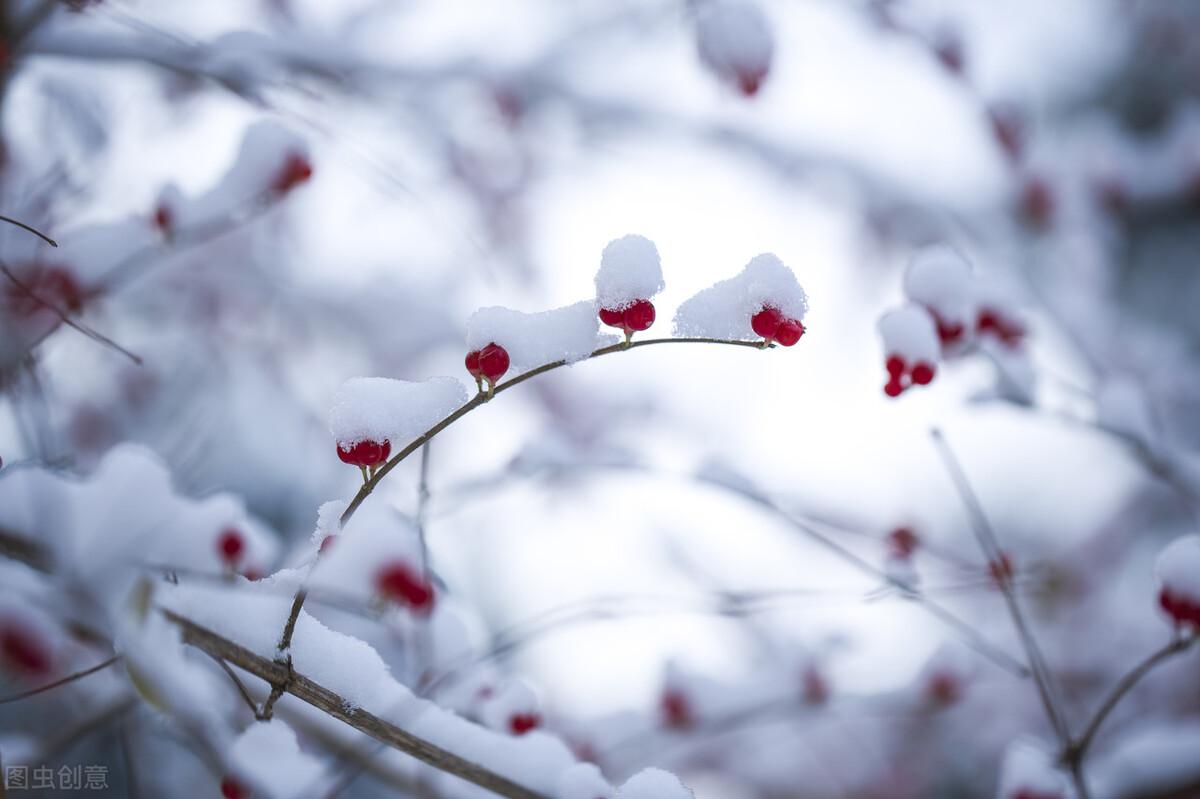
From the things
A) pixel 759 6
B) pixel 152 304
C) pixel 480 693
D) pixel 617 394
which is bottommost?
pixel 480 693

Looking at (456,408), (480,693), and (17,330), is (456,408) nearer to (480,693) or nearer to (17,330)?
(480,693)

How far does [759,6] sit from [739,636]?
2740mm

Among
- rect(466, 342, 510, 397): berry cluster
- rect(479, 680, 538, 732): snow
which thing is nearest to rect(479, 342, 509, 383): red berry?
rect(466, 342, 510, 397): berry cluster

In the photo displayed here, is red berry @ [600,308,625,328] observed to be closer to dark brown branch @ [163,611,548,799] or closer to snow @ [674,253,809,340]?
snow @ [674,253,809,340]

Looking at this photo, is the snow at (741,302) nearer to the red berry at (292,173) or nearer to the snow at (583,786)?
the snow at (583,786)

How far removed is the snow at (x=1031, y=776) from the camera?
1.28 meters

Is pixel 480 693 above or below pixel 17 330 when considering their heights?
below

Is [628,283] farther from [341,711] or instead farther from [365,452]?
[341,711]

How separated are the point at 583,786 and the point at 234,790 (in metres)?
0.39

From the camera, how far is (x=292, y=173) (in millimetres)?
1452

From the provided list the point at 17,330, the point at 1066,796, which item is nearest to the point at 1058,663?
the point at 1066,796

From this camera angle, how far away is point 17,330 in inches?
54.9

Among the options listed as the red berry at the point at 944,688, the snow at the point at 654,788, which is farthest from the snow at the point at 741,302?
the red berry at the point at 944,688

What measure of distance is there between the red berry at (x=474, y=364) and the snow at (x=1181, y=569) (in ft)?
3.26
